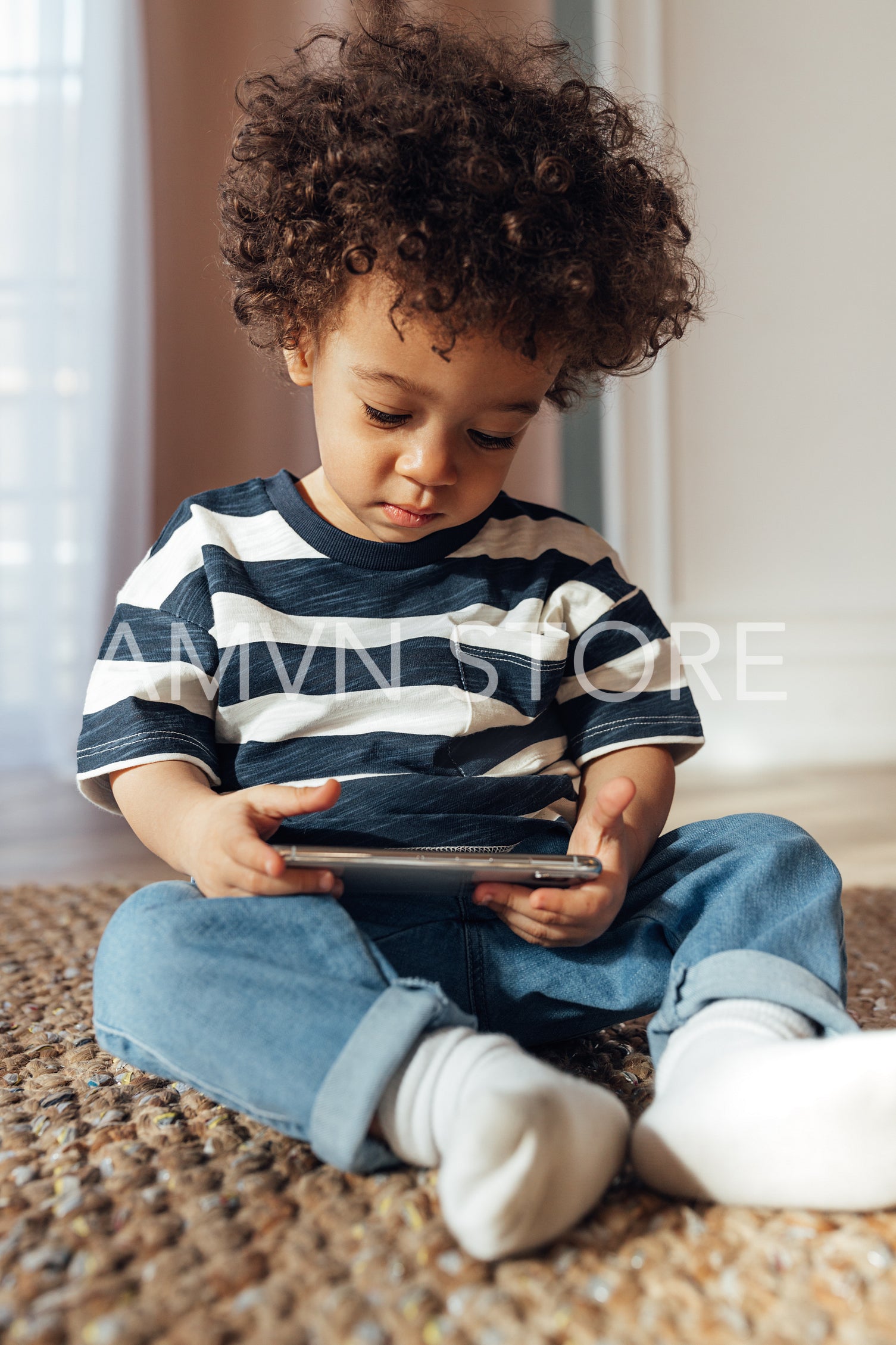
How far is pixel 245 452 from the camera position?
1767mm

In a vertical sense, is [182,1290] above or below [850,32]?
below

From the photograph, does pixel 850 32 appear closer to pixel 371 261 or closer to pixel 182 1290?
pixel 371 261

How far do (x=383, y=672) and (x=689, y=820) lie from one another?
797 millimetres

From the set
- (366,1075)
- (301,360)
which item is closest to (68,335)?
(301,360)

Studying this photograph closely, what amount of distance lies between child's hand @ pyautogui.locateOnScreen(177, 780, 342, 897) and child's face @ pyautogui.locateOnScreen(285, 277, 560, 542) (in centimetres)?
20

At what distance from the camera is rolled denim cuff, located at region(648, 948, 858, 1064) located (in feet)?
1.75

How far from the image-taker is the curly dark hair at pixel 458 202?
66 centimetres

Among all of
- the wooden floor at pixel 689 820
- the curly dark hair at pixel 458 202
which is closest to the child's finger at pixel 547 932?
the curly dark hair at pixel 458 202

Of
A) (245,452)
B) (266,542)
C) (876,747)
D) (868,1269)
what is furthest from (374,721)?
(876,747)

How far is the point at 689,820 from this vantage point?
1435 mm

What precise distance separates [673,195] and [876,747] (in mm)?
1373

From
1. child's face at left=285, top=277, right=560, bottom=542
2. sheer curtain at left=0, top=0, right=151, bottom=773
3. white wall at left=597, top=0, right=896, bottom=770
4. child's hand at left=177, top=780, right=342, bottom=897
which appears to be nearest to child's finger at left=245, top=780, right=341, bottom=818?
child's hand at left=177, top=780, right=342, bottom=897

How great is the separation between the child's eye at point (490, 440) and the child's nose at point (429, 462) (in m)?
0.02

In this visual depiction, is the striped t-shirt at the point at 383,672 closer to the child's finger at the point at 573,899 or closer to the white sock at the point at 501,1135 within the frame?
the child's finger at the point at 573,899
